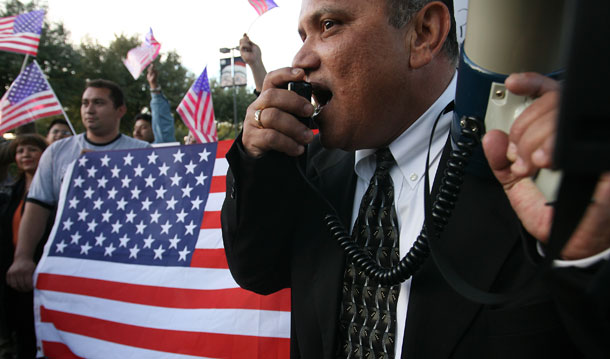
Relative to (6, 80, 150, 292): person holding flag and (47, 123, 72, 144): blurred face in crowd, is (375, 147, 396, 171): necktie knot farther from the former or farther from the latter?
(47, 123, 72, 144): blurred face in crowd

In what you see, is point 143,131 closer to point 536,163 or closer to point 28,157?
point 28,157

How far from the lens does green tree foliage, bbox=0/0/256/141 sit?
24031mm

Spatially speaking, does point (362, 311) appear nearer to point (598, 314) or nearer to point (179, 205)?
point (598, 314)

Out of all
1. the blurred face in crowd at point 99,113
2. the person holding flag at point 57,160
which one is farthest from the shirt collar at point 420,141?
the blurred face in crowd at point 99,113

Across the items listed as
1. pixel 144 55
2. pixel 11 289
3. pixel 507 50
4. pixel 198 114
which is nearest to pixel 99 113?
pixel 198 114

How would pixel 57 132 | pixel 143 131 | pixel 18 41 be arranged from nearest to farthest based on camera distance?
pixel 18 41 → pixel 57 132 → pixel 143 131

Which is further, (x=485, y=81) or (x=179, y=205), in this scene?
(x=179, y=205)

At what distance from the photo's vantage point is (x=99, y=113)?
14.0 feet

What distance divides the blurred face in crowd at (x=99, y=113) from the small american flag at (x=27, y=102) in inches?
54.2

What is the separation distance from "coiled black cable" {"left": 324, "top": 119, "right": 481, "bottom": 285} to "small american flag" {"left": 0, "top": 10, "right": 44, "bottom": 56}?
6753 millimetres

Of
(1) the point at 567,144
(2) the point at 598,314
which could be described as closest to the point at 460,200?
(2) the point at 598,314

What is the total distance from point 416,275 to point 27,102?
611cm

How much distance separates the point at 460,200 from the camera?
118cm

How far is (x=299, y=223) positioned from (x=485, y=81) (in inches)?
38.0
